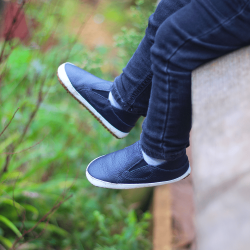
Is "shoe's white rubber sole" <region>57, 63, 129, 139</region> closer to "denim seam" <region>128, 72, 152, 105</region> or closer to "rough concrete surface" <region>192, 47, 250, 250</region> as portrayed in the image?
"denim seam" <region>128, 72, 152, 105</region>

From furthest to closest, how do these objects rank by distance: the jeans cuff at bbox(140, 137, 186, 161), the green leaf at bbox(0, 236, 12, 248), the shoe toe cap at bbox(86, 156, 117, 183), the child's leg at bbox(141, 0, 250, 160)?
the green leaf at bbox(0, 236, 12, 248) < the shoe toe cap at bbox(86, 156, 117, 183) < the jeans cuff at bbox(140, 137, 186, 161) < the child's leg at bbox(141, 0, 250, 160)

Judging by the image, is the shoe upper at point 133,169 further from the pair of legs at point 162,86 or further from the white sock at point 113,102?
the white sock at point 113,102

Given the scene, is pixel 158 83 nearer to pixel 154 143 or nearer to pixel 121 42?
pixel 154 143

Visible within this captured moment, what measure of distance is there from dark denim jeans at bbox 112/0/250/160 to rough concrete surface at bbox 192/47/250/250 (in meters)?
0.05

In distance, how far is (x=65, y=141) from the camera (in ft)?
6.08

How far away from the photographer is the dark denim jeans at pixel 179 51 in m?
0.61

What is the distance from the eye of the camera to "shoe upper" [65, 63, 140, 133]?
3.18ft

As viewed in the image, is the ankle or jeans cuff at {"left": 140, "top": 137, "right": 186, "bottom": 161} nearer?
jeans cuff at {"left": 140, "top": 137, "right": 186, "bottom": 161}

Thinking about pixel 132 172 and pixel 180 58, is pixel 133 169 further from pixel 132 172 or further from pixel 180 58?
pixel 180 58

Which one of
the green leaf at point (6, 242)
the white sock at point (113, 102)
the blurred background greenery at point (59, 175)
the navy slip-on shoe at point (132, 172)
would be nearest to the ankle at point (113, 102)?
the white sock at point (113, 102)

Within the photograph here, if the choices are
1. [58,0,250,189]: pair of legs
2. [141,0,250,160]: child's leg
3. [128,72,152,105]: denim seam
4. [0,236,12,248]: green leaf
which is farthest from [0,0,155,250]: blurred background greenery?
→ [141,0,250,160]: child's leg

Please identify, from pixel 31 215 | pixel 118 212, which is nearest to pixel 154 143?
pixel 118 212

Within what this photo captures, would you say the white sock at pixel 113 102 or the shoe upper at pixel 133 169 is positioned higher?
the white sock at pixel 113 102

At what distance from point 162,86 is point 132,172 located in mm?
326
